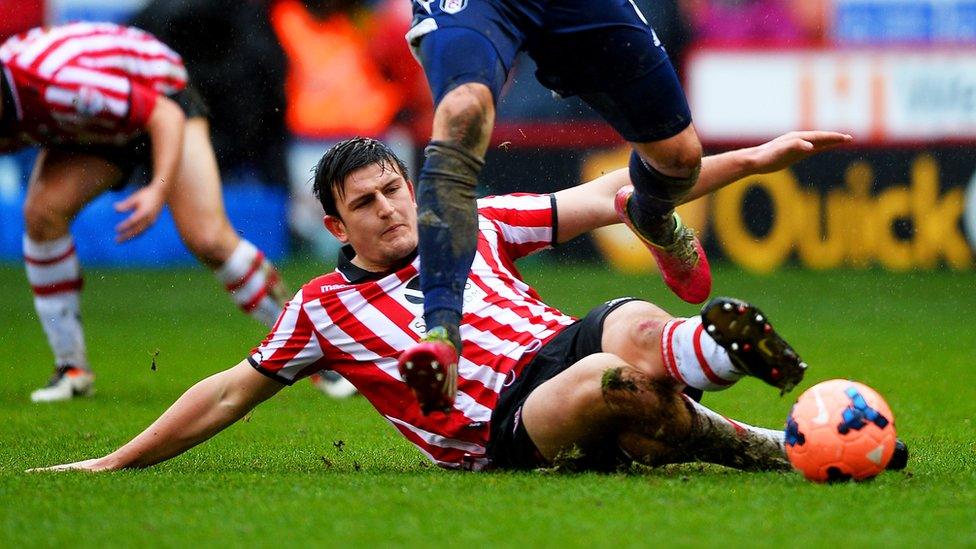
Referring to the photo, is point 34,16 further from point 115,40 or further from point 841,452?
point 841,452

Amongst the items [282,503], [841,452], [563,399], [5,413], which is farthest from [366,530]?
[5,413]

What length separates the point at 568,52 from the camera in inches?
150

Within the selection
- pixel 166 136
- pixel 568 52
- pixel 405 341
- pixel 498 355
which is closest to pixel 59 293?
pixel 166 136

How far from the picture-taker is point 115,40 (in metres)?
6.85

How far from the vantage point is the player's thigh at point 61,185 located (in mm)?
6660

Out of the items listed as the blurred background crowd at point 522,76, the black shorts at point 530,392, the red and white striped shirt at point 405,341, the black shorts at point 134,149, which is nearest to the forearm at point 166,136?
the black shorts at point 134,149

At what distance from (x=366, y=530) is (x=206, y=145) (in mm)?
4133

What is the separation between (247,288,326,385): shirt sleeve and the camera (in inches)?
161

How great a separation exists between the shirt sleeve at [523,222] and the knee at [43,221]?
297 cm

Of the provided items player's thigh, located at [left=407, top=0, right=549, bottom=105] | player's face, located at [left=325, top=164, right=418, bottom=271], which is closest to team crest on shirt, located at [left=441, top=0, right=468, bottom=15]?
player's thigh, located at [left=407, top=0, right=549, bottom=105]

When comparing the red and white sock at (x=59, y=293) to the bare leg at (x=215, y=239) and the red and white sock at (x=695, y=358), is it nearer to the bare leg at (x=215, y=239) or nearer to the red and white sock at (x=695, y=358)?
the bare leg at (x=215, y=239)

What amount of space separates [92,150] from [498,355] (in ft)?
11.2

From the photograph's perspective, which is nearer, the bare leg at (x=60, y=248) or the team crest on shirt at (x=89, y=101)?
the team crest on shirt at (x=89, y=101)

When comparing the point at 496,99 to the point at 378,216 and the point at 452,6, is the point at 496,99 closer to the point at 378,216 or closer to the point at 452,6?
the point at 452,6
